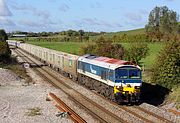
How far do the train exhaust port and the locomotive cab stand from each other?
12.2 ft

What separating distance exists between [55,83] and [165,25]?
3543 inches

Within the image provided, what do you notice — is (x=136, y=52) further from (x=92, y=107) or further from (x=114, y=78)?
(x=92, y=107)

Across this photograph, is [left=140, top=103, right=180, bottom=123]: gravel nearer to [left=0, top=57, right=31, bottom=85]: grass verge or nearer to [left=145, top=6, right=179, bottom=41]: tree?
[left=0, top=57, right=31, bottom=85]: grass verge

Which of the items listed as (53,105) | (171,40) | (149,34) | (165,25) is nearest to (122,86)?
(53,105)

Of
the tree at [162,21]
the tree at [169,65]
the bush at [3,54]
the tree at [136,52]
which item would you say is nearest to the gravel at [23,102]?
the tree at [169,65]

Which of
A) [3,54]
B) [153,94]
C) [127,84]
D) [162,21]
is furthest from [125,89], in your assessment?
[162,21]

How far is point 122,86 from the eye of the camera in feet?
86.8

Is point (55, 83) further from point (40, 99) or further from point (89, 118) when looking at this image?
point (89, 118)

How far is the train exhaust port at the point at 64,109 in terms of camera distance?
69.5 ft

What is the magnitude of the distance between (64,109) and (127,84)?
16.2ft

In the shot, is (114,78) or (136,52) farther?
(136,52)

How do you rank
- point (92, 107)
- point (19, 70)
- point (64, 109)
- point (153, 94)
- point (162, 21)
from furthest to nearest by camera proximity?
point (162, 21)
point (19, 70)
point (153, 94)
point (92, 107)
point (64, 109)

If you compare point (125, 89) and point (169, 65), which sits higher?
point (169, 65)

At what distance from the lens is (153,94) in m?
32.0
